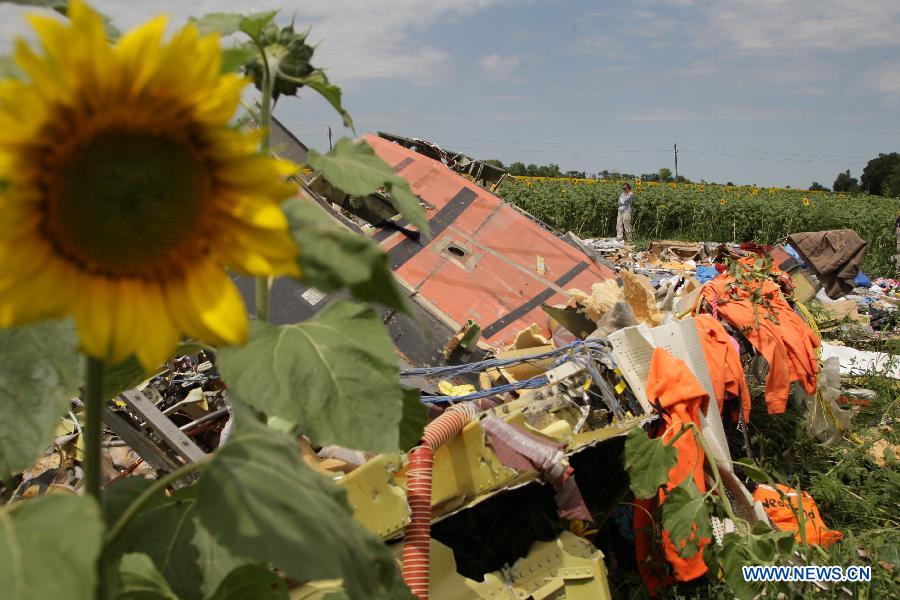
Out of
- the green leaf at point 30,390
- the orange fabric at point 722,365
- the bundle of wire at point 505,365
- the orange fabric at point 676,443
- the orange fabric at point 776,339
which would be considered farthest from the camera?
the orange fabric at point 776,339

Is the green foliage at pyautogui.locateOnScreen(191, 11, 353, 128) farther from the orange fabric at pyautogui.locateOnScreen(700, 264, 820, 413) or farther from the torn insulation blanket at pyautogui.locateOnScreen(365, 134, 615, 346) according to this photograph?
the torn insulation blanket at pyautogui.locateOnScreen(365, 134, 615, 346)

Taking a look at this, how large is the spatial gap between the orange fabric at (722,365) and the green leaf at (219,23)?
11.9 ft

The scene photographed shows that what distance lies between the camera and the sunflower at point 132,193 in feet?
1.85

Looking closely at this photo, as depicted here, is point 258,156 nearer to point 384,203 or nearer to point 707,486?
point 707,486

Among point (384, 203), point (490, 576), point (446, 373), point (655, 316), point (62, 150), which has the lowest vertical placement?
point (490, 576)

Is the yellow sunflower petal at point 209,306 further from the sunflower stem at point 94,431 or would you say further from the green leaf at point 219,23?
the green leaf at point 219,23

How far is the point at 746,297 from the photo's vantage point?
190 inches

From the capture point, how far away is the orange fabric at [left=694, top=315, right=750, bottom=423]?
13.3ft

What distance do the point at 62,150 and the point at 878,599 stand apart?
3.40 metres

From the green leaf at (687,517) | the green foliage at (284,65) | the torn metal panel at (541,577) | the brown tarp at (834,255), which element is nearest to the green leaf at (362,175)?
the green foliage at (284,65)

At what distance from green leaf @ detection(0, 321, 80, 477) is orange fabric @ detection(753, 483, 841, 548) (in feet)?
10.6

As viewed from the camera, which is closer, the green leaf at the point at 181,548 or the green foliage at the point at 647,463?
the green leaf at the point at 181,548

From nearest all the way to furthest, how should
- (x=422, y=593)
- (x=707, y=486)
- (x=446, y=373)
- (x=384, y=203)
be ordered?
(x=422, y=593)
(x=707, y=486)
(x=446, y=373)
(x=384, y=203)

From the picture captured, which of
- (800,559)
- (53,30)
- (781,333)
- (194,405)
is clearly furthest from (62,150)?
(781,333)
